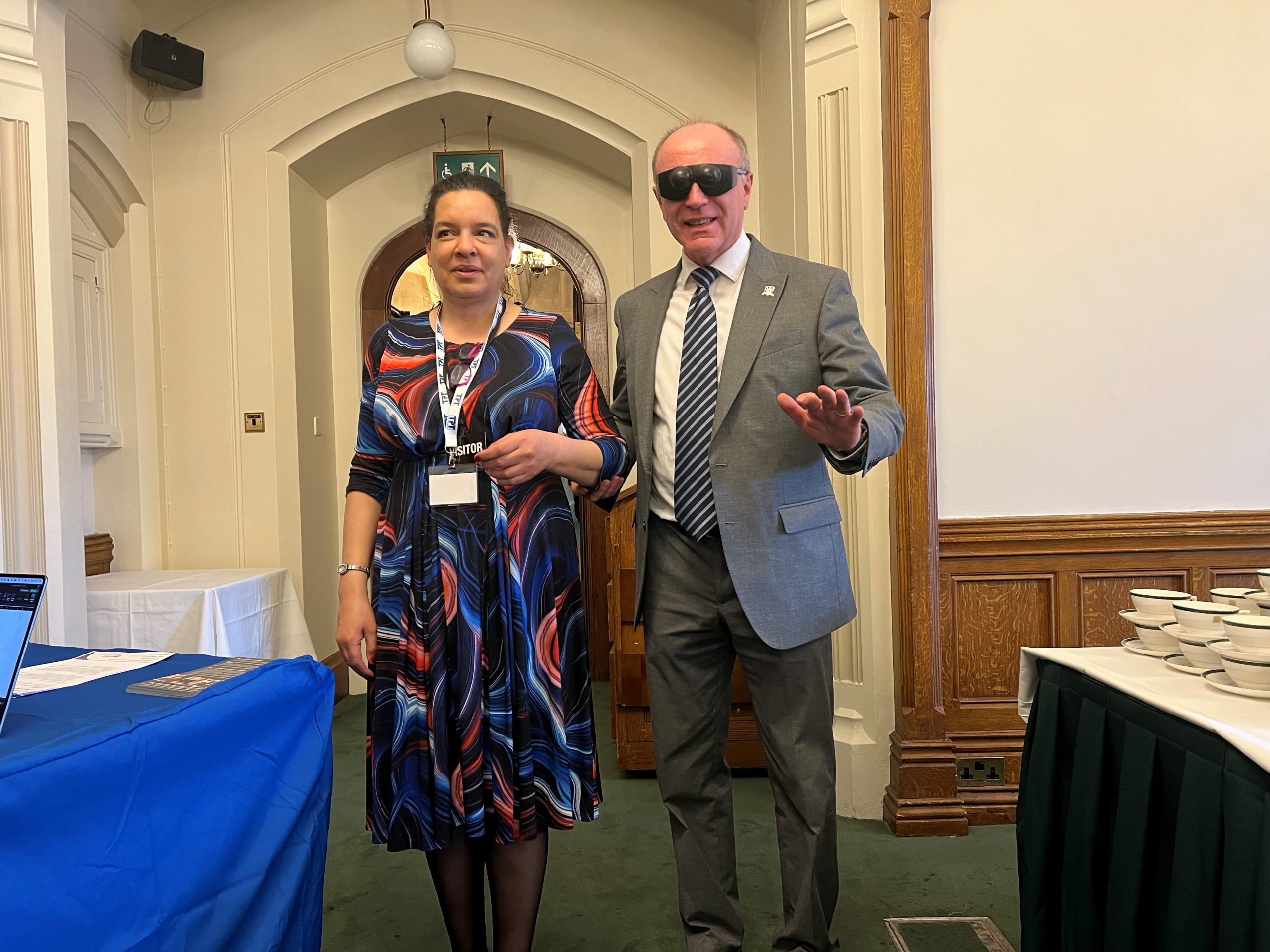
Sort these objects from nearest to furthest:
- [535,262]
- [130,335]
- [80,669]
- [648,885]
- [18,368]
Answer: [80,669], [648,885], [18,368], [130,335], [535,262]

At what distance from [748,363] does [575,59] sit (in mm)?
3165

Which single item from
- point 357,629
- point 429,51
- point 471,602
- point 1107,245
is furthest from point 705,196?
point 429,51

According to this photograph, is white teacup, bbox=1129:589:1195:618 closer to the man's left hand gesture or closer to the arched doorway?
the man's left hand gesture

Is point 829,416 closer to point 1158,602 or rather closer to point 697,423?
point 697,423

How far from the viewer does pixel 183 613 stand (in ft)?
11.5

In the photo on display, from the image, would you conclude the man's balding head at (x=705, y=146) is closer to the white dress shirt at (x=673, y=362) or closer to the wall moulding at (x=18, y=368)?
the white dress shirt at (x=673, y=362)

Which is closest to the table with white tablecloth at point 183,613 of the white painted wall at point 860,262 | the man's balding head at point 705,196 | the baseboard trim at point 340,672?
the baseboard trim at point 340,672

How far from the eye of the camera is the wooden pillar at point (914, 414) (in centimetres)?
293

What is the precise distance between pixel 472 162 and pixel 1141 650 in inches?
166

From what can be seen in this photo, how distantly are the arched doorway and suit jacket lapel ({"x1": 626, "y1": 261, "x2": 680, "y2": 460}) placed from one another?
10.2ft

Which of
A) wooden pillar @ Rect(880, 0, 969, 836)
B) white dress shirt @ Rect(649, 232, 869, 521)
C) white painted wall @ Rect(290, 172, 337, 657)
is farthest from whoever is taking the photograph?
white painted wall @ Rect(290, 172, 337, 657)

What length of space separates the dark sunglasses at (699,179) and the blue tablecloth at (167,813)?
1103 mm

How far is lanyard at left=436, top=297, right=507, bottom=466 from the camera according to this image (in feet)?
5.50

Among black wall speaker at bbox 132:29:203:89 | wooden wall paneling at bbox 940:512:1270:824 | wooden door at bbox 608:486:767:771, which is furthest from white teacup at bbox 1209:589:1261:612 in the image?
black wall speaker at bbox 132:29:203:89
